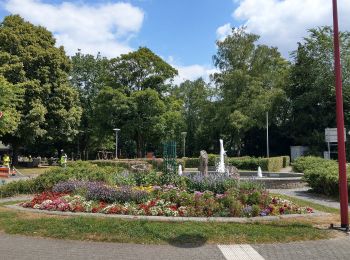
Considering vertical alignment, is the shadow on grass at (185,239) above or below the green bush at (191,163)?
below

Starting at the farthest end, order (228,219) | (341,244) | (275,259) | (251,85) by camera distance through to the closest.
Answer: (251,85)
(228,219)
(341,244)
(275,259)

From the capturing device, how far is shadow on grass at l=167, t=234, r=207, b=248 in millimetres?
8173

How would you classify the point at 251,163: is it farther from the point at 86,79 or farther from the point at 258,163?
the point at 86,79

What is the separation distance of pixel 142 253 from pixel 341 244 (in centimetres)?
362

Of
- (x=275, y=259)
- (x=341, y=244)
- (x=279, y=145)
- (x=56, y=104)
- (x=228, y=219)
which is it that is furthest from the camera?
(x=279, y=145)

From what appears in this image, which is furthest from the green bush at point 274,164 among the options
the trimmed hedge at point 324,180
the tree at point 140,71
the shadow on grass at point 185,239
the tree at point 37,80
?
the shadow on grass at point 185,239

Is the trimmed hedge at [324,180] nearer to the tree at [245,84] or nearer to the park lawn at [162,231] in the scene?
the park lawn at [162,231]

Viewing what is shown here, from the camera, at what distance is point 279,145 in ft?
186

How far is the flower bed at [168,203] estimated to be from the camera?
10.5 meters

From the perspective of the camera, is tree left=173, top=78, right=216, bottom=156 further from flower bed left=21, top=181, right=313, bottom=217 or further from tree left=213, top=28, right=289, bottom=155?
flower bed left=21, top=181, right=313, bottom=217

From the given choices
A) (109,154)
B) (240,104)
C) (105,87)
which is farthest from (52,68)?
(109,154)

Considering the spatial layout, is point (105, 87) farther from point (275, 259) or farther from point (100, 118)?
point (275, 259)

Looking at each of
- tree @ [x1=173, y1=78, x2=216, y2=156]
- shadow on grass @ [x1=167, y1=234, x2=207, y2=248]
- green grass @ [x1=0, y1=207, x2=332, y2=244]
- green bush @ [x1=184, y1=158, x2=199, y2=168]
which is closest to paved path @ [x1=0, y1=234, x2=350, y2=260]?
shadow on grass @ [x1=167, y1=234, x2=207, y2=248]

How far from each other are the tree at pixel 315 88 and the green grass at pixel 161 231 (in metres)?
40.2
